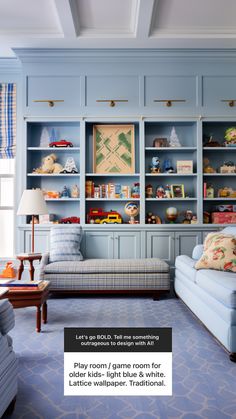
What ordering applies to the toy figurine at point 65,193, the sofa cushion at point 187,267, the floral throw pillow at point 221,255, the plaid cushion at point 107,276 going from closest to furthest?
the floral throw pillow at point 221,255 < the sofa cushion at point 187,267 < the plaid cushion at point 107,276 < the toy figurine at point 65,193

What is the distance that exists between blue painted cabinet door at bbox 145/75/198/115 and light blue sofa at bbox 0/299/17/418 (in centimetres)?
400

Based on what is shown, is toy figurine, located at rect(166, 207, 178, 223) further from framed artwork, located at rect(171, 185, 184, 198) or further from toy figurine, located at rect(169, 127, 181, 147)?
toy figurine, located at rect(169, 127, 181, 147)

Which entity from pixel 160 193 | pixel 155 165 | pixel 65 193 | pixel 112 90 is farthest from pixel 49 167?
pixel 160 193

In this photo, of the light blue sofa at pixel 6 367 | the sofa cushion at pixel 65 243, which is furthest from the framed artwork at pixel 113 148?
the light blue sofa at pixel 6 367

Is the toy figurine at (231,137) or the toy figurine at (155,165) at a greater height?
the toy figurine at (231,137)

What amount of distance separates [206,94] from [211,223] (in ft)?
6.24

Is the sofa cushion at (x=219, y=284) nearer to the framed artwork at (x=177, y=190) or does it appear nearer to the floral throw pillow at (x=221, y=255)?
the floral throw pillow at (x=221, y=255)

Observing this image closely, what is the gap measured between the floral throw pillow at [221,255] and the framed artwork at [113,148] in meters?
2.19

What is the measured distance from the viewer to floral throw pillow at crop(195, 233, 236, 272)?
10.4 ft

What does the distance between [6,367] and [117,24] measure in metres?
4.20

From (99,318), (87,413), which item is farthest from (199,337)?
(87,413)

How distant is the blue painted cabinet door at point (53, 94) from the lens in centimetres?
504

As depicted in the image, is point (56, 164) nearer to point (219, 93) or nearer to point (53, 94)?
point (53, 94)

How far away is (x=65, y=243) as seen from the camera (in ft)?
15.0
